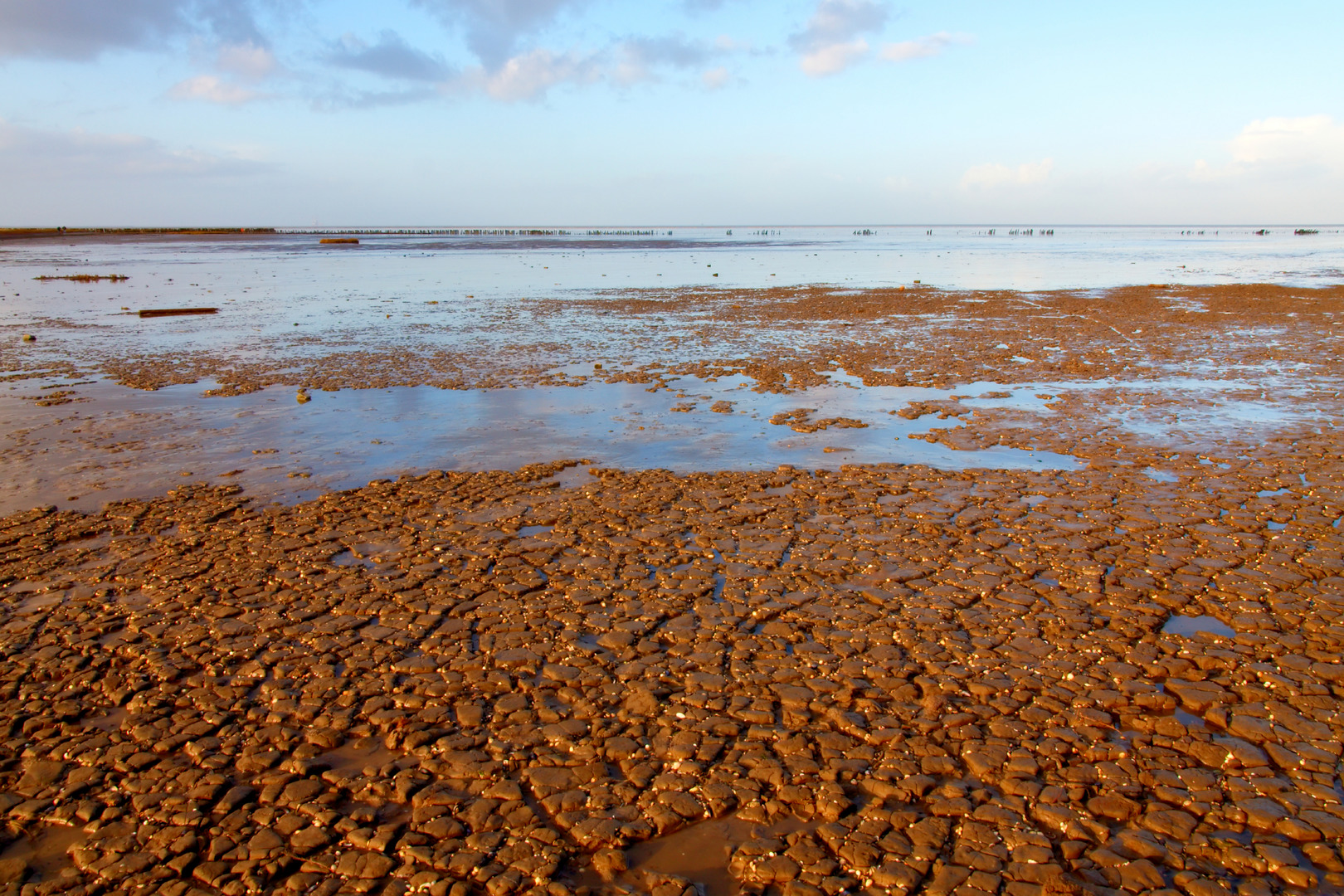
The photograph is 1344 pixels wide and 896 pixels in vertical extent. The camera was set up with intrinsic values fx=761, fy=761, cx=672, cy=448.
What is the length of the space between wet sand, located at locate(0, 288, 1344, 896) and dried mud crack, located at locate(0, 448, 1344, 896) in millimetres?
26

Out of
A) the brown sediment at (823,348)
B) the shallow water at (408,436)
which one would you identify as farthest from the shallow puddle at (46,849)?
the brown sediment at (823,348)

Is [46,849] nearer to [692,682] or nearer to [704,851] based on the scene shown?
[704,851]

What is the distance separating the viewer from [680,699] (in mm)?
5355

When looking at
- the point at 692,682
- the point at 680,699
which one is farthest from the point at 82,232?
the point at 680,699

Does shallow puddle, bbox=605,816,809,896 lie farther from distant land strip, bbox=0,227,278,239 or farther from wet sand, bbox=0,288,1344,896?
distant land strip, bbox=0,227,278,239

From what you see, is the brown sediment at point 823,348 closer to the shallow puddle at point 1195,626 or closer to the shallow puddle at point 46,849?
the shallow puddle at point 1195,626

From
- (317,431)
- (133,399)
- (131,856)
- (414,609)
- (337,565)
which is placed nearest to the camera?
(131,856)

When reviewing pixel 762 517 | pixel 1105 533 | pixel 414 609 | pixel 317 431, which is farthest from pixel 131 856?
pixel 317 431

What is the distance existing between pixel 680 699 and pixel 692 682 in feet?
0.73

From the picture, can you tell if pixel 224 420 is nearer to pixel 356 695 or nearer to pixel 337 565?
pixel 337 565

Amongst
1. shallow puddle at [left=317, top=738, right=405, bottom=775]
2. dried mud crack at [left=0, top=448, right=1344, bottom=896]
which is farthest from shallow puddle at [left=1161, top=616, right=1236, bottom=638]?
shallow puddle at [left=317, top=738, right=405, bottom=775]

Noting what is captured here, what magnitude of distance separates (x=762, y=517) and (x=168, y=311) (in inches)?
1111

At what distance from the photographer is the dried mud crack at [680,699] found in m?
4.02

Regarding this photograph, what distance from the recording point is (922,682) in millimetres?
5473
